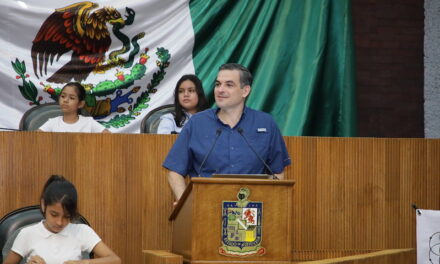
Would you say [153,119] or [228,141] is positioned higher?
[153,119]

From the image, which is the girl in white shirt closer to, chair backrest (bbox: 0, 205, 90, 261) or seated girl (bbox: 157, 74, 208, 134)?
seated girl (bbox: 157, 74, 208, 134)

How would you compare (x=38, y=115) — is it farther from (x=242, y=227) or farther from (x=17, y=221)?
(x=242, y=227)

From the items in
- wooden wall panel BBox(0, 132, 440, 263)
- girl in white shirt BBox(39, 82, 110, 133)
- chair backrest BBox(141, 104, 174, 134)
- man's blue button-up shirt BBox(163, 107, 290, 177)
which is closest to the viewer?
man's blue button-up shirt BBox(163, 107, 290, 177)

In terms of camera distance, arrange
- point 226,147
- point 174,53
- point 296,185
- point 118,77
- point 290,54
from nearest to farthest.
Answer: point 226,147
point 296,185
point 118,77
point 174,53
point 290,54

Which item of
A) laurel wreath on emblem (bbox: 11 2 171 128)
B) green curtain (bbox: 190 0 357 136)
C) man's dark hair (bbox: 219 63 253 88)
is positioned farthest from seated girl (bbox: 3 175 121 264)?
green curtain (bbox: 190 0 357 136)

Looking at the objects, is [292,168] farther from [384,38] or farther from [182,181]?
[384,38]

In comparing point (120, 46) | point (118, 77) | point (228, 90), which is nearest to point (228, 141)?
point (228, 90)

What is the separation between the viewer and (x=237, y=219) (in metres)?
4.18

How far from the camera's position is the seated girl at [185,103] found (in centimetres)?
632

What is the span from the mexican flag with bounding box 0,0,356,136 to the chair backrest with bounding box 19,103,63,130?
0.38 m

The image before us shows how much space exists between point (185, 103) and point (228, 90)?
58.6 inches

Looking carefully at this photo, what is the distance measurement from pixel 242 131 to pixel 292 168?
100cm

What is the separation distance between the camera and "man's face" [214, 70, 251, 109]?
493 centimetres

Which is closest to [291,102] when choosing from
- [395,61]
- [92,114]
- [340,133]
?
[340,133]
